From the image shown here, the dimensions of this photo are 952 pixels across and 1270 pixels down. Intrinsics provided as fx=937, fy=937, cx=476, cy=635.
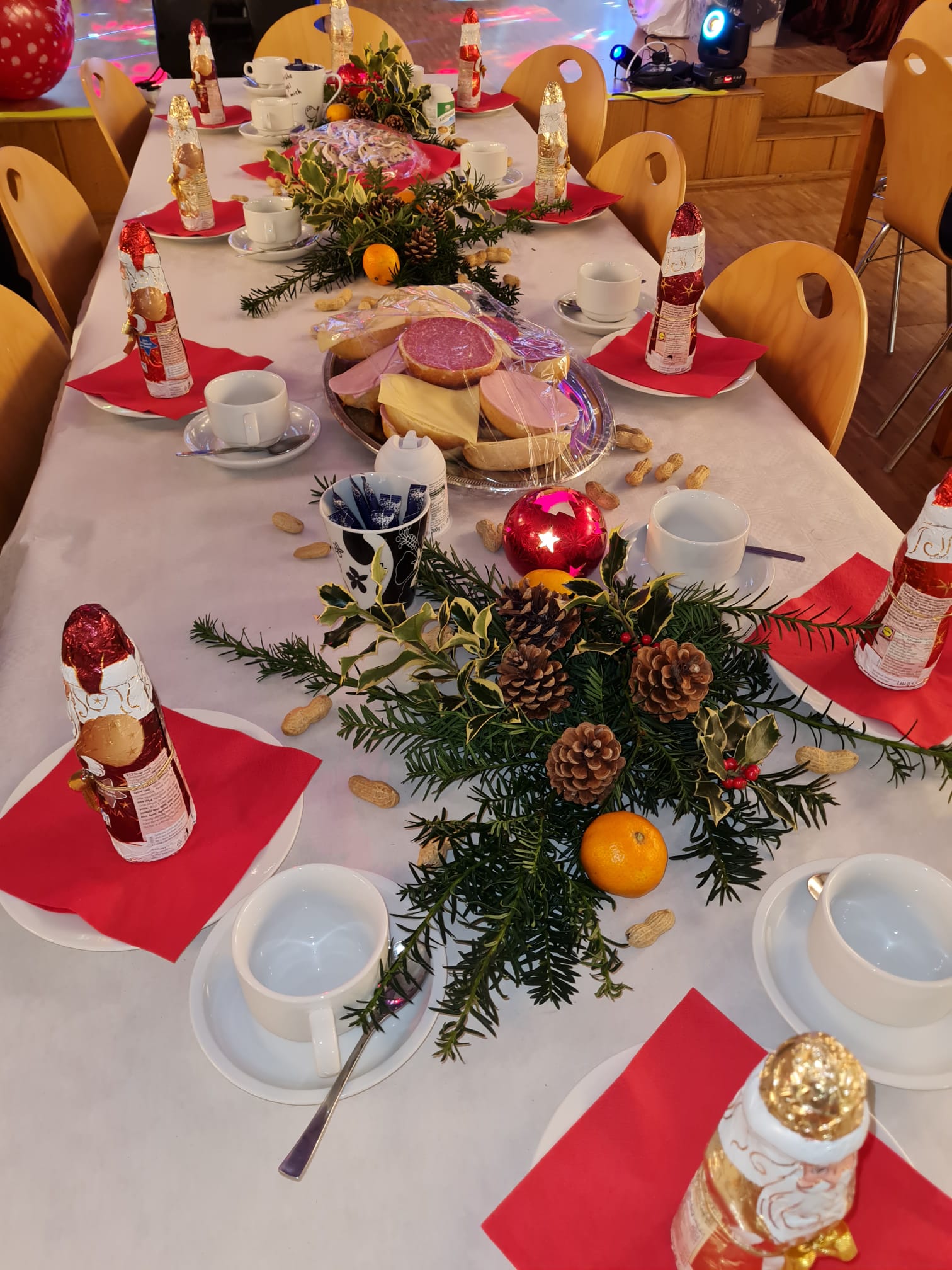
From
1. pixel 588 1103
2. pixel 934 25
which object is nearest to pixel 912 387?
pixel 934 25

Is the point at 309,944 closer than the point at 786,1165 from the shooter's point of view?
No

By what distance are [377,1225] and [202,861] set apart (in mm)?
275

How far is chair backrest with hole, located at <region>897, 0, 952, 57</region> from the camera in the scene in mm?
2721

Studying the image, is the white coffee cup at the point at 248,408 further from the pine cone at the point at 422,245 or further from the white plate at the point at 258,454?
the pine cone at the point at 422,245

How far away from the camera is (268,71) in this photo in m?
2.21

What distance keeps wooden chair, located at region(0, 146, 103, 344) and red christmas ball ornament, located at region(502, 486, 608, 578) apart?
3.62 feet

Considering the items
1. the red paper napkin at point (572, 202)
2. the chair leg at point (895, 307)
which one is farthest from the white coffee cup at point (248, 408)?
the chair leg at point (895, 307)

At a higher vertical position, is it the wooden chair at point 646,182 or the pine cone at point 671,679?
the wooden chair at point 646,182

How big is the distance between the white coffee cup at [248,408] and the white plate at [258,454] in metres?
0.02

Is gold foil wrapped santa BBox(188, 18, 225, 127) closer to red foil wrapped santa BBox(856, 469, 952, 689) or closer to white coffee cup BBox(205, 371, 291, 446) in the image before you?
white coffee cup BBox(205, 371, 291, 446)

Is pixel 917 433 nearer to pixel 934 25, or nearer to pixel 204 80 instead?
pixel 934 25

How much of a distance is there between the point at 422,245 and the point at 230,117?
1091 mm

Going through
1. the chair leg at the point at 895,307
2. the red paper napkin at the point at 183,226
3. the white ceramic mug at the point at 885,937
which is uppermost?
the red paper napkin at the point at 183,226

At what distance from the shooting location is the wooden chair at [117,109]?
208 cm
